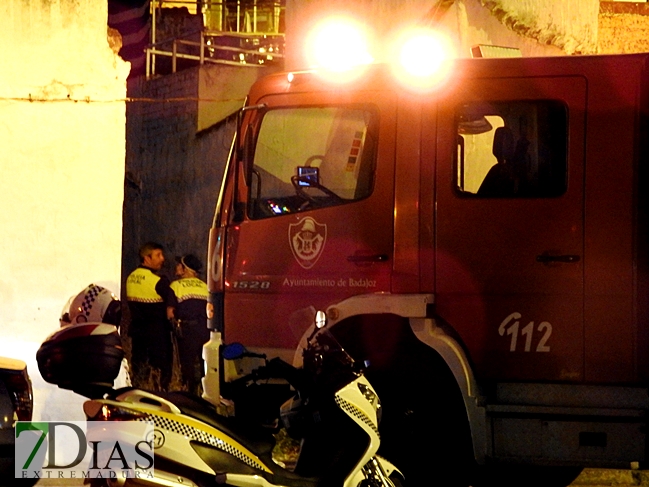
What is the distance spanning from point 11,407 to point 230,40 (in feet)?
42.9

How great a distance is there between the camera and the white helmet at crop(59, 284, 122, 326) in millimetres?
7031

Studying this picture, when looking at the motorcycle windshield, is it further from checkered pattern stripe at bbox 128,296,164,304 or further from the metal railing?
the metal railing

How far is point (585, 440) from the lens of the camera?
541 centimetres

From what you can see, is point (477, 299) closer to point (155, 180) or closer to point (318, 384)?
point (318, 384)

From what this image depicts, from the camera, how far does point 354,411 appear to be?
179 inches

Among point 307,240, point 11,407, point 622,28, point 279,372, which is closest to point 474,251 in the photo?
point 307,240

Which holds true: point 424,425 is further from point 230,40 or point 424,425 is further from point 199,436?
point 230,40

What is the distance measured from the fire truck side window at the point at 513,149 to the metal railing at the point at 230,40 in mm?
8474

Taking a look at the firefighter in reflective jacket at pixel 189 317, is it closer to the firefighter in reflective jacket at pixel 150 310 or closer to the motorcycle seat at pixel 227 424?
the firefighter in reflective jacket at pixel 150 310

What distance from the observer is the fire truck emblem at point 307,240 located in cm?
588

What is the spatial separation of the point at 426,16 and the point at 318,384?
5357 mm

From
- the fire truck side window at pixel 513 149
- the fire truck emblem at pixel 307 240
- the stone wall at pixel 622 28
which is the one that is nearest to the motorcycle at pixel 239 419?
the fire truck emblem at pixel 307 240

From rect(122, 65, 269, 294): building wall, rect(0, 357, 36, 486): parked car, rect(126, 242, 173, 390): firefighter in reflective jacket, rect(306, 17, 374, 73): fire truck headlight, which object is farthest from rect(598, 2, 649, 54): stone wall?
rect(0, 357, 36, 486): parked car

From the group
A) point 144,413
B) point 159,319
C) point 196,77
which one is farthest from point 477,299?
point 196,77
